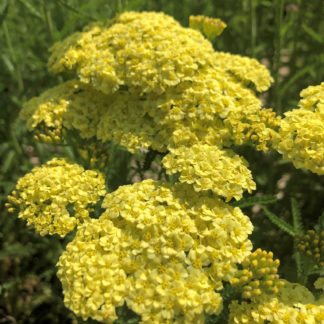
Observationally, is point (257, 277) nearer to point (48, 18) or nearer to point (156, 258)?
point (156, 258)

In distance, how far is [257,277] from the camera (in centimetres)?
185

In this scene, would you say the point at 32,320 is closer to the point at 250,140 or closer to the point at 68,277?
the point at 68,277

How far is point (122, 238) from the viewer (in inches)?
75.8

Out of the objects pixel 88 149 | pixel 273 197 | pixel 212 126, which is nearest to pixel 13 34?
pixel 88 149

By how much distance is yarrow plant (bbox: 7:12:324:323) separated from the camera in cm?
179

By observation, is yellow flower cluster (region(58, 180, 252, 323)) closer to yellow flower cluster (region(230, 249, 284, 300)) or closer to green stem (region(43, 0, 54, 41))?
yellow flower cluster (region(230, 249, 284, 300))

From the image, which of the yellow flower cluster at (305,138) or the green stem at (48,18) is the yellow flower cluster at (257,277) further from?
the green stem at (48,18)

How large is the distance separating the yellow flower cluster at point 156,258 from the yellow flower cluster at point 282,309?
14cm

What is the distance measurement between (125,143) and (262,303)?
1.26 metres

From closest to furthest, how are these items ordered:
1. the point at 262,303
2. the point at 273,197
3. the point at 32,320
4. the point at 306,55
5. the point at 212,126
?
the point at 262,303 → the point at 273,197 → the point at 212,126 → the point at 32,320 → the point at 306,55

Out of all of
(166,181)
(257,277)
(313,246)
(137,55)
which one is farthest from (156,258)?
(137,55)

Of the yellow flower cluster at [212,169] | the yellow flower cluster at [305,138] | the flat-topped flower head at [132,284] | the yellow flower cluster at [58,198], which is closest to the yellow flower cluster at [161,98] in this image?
the yellow flower cluster at [212,169]

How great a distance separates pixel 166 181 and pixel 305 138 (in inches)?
33.7

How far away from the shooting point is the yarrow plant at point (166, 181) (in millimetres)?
1789
